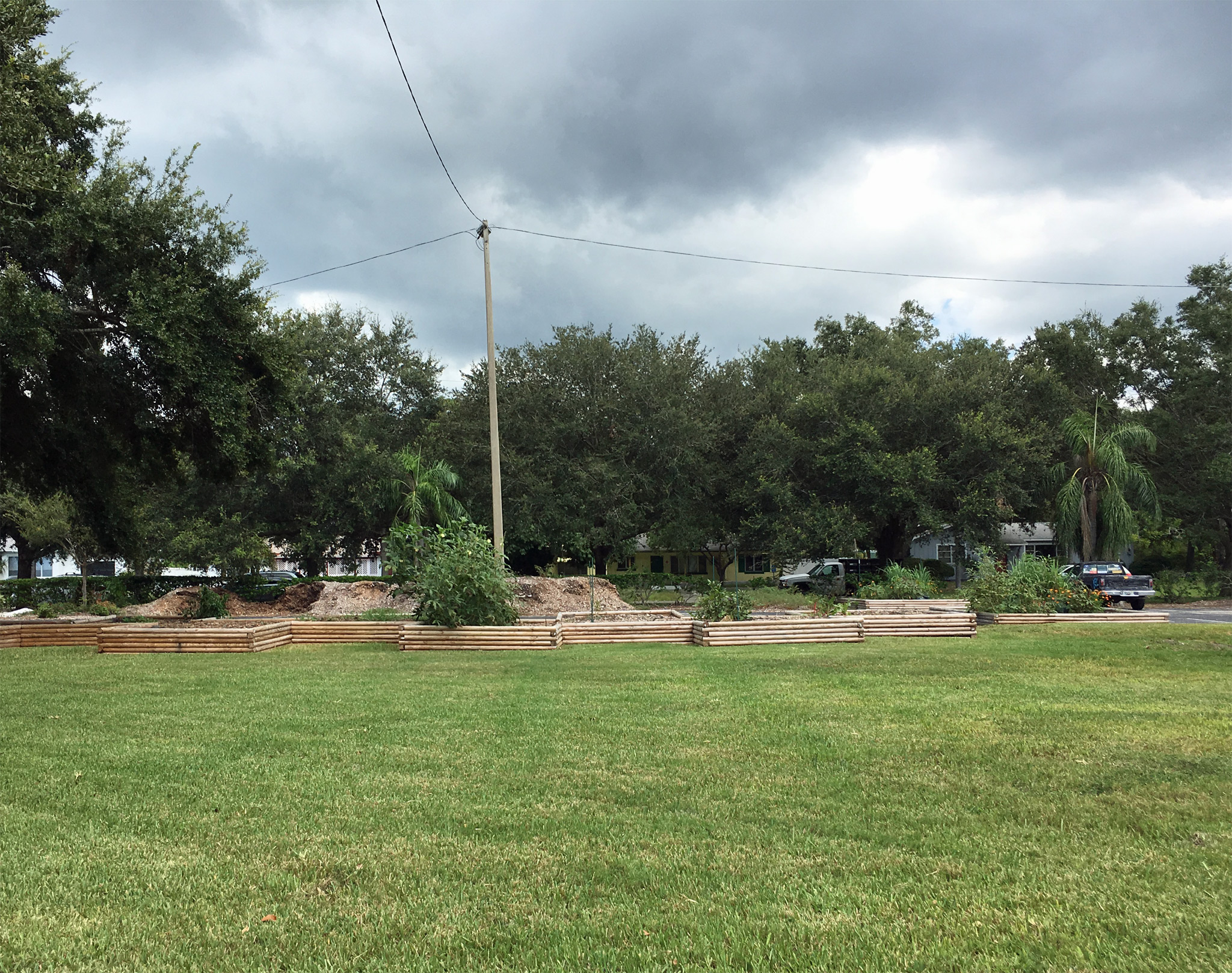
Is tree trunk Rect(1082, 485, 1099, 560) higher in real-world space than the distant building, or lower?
higher

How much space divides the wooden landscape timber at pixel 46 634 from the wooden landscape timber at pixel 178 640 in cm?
159

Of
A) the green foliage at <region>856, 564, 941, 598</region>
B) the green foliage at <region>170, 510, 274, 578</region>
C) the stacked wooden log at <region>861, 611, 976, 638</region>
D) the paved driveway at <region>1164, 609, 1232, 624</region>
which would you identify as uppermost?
the green foliage at <region>170, 510, 274, 578</region>

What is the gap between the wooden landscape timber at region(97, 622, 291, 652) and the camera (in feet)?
51.4

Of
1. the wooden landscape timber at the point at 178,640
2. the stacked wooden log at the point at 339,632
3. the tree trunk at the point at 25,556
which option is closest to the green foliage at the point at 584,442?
the stacked wooden log at the point at 339,632

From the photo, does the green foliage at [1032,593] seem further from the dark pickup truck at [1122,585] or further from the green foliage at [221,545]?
the green foliage at [221,545]

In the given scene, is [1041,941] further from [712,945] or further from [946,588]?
[946,588]

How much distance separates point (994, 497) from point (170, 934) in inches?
1320

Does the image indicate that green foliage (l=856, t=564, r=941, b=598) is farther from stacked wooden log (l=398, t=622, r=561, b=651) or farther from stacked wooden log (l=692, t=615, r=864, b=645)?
stacked wooden log (l=398, t=622, r=561, b=651)

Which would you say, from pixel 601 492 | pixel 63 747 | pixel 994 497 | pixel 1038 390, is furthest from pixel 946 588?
pixel 63 747

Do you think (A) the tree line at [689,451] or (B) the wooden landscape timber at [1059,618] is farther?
(A) the tree line at [689,451]

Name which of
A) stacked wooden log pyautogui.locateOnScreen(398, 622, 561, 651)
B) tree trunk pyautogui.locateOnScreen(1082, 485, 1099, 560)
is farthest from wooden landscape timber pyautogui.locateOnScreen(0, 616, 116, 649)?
tree trunk pyautogui.locateOnScreen(1082, 485, 1099, 560)

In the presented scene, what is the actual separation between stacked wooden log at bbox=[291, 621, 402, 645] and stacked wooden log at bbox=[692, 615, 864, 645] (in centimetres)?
648

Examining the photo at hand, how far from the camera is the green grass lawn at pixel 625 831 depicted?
345 centimetres

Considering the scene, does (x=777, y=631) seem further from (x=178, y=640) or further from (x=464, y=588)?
(x=178, y=640)
